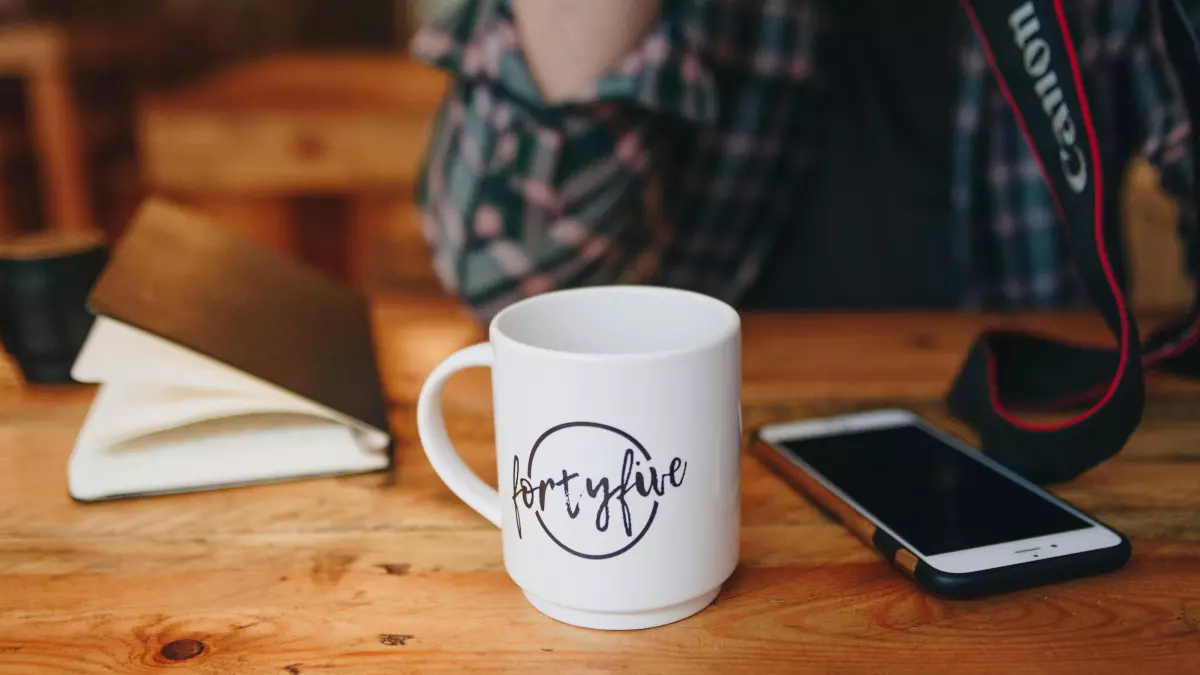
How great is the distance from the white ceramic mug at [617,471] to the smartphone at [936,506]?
0.08 m

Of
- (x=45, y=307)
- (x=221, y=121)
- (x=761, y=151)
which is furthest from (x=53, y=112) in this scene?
(x=761, y=151)

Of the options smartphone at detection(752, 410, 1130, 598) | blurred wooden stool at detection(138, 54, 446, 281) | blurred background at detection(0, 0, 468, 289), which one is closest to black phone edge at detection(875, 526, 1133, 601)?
→ smartphone at detection(752, 410, 1130, 598)

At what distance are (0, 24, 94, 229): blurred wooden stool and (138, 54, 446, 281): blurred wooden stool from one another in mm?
199

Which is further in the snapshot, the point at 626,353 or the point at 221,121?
the point at 221,121

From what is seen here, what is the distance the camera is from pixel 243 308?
537mm

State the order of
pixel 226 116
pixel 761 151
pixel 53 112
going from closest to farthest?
pixel 761 151, pixel 226 116, pixel 53 112

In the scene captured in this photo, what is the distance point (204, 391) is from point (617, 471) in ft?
0.93

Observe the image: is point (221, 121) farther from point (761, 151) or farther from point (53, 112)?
point (761, 151)

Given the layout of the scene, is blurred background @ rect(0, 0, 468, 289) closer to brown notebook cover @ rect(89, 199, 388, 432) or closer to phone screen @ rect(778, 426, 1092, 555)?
brown notebook cover @ rect(89, 199, 388, 432)

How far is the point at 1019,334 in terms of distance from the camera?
59cm

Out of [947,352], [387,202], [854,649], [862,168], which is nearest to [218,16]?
[387,202]

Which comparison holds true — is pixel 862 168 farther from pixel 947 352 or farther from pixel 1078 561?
pixel 1078 561

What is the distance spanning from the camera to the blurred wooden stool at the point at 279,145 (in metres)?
1.65

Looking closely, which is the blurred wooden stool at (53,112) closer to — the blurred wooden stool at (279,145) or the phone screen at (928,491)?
the blurred wooden stool at (279,145)
